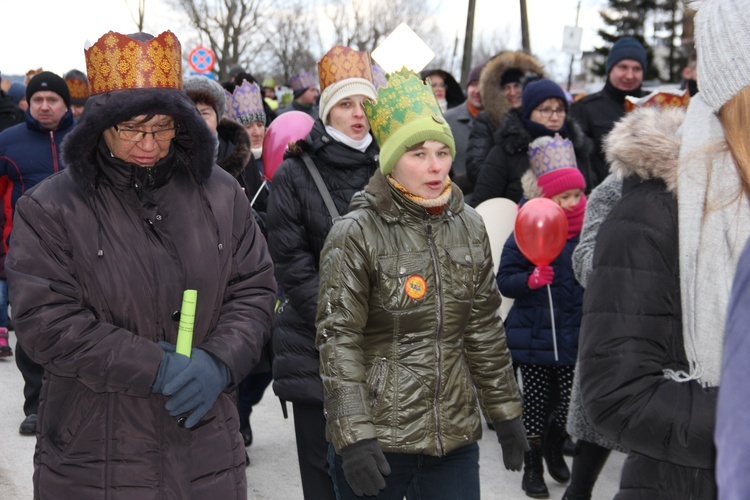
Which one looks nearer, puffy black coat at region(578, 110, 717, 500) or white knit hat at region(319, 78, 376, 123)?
puffy black coat at region(578, 110, 717, 500)

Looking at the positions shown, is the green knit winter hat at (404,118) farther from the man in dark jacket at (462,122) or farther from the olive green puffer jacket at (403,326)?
the man in dark jacket at (462,122)

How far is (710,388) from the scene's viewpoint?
2182 mm

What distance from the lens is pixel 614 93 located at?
27.5 ft

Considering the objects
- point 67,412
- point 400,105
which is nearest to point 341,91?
point 400,105

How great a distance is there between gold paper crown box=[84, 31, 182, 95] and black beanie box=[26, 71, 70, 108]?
4514mm

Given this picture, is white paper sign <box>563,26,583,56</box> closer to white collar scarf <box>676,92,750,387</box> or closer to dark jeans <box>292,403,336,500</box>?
dark jeans <box>292,403,336,500</box>

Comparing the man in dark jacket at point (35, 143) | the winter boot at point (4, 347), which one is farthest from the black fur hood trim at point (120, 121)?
the winter boot at point (4, 347)

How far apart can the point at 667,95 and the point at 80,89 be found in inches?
275

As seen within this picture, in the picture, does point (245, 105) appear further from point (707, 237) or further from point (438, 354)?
point (707, 237)

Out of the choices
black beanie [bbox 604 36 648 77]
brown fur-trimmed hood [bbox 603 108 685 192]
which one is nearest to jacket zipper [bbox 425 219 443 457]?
brown fur-trimmed hood [bbox 603 108 685 192]

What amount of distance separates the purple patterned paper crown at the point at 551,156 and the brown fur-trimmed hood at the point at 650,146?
3.44 meters

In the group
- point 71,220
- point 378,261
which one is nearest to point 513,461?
point 378,261

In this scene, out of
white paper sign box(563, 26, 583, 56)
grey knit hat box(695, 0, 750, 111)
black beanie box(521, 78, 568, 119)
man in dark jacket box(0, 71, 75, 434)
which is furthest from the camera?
white paper sign box(563, 26, 583, 56)

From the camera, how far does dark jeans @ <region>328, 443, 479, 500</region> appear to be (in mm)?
3430
